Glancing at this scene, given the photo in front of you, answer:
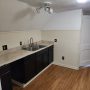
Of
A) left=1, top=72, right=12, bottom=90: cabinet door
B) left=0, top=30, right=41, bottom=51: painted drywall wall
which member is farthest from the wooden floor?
left=0, top=30, right=41, bottom=51: painted drywall wall

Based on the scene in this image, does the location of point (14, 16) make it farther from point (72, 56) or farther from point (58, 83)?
point (72, 56)

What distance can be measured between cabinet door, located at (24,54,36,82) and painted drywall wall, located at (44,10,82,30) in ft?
5.25

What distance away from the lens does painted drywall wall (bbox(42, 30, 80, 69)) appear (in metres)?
3.40

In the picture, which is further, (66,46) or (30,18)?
(66,46)

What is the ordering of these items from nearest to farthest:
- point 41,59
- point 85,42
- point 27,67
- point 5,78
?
point 5,78
point 27,67
point 41,59
point 85,42

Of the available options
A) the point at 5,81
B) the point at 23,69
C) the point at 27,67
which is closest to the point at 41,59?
the point at 27,67

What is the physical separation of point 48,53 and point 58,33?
852 mm

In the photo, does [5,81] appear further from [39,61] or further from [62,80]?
[62,80]

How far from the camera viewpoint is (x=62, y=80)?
9.43ft

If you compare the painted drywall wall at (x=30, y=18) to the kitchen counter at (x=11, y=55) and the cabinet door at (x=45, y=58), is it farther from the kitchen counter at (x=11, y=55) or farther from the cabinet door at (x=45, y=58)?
the cabinet door at (x=45, y=58)

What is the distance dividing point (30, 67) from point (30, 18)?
134 centimetres

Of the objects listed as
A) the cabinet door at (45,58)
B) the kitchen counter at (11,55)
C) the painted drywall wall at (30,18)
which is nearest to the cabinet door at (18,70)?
the kitchen counter at (11,55)

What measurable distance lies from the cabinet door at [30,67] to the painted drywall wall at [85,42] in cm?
200

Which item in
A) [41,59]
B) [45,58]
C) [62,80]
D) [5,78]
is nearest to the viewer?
[5,78]
